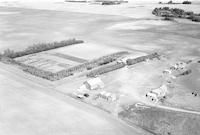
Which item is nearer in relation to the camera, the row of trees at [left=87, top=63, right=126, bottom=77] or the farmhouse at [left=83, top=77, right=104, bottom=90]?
the farmhouse at [left=83, top=77, right=104, bottom=90]

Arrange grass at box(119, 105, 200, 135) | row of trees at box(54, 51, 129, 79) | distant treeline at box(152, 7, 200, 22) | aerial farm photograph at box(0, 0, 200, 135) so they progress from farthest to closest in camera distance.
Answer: distant treeline at box(152, 7, 200, 22)
row of trees at box(54, 51, 129, 79)
aerial farm photograph at box(0, 0, 200, 135)
grass at box(119, 105, 200, 135)

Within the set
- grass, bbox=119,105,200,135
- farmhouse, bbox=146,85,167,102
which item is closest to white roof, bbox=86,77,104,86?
farmhouse, bbox=146,85,167,102

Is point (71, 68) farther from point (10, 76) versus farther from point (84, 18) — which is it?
point (84, 18)

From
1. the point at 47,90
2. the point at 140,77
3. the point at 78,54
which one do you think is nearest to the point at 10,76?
the point at 47,90

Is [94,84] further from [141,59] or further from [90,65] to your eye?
[141,59]

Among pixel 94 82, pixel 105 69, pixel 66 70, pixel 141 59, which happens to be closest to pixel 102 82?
pixel 94 82

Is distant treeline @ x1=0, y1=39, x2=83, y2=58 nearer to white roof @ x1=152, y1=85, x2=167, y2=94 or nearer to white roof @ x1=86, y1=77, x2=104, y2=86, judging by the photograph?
white roof @ x1=86, y1=77, x2=104, y2=86

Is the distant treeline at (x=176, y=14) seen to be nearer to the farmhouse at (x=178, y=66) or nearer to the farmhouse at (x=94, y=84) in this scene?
the farmhouse at (x=178, y=66)
